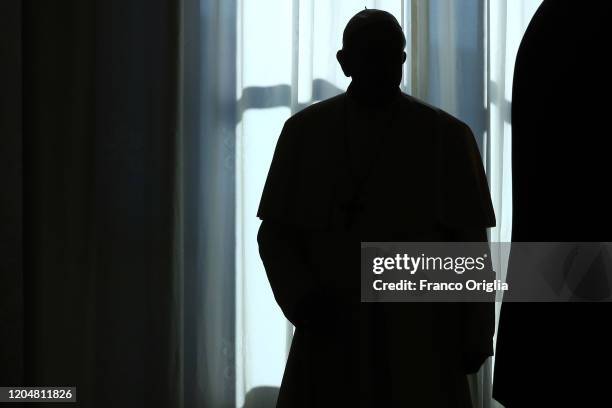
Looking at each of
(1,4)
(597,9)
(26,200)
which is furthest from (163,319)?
(597,9)

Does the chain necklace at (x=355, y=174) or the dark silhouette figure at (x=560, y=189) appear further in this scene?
the chain necklace at (x=355, y=174)

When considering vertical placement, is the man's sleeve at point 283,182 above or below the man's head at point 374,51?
below

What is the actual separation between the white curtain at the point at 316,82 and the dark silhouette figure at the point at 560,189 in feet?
5.52

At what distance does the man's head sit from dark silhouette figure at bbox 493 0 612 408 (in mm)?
721

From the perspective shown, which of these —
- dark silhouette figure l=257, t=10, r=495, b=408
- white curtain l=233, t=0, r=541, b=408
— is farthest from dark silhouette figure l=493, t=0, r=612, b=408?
white curtain l=233, t=0, r=541, b=408

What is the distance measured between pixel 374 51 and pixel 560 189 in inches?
31.7

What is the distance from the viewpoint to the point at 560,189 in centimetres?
48

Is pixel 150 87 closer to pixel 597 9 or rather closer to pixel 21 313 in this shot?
pixel 21 313

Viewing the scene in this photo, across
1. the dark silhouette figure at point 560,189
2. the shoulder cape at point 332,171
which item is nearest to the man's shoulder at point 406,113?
the shoulder cape at point 332,171

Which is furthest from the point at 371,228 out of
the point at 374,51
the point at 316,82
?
the point at 316,82

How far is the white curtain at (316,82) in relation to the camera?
2.15 m

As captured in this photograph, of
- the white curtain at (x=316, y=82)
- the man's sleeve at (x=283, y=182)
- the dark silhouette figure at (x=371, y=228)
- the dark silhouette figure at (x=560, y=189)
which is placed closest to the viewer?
the dark silhouette figure at (x=560, y=189)

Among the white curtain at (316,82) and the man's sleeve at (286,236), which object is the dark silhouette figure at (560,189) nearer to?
the man's sleeve at (286,236)

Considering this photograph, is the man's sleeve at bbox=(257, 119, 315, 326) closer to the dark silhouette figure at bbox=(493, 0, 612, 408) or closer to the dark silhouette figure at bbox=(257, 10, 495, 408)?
the dark silhouette figure at bbox=(257, 10, 495, 408)
